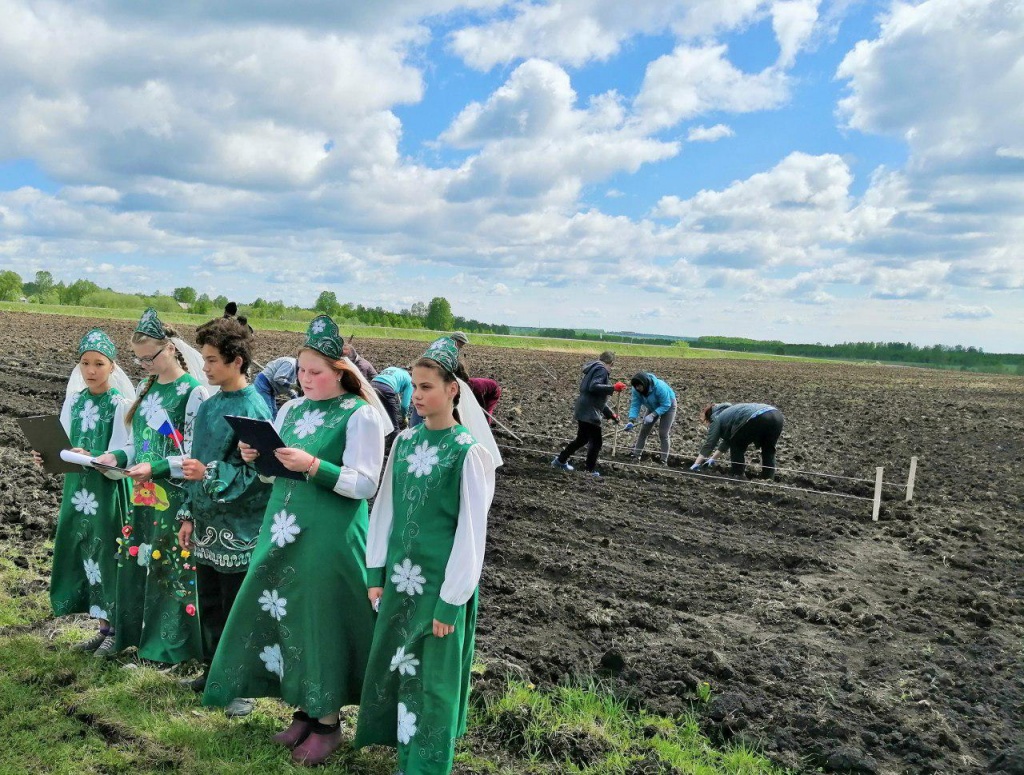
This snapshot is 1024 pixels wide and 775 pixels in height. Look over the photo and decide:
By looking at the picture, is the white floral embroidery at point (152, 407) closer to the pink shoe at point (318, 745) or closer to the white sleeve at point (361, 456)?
the white sleeve at point (361, 456)

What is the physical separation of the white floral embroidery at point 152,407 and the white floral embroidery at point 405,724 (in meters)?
2.14

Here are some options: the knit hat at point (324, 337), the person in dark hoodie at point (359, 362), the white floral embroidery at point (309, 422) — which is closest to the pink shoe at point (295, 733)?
the white floral embroidery at point (309, 422)

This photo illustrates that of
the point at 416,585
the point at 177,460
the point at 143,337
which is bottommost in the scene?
the point at 416,585

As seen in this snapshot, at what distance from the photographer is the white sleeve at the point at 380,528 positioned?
335cm

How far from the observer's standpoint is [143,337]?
4.24m

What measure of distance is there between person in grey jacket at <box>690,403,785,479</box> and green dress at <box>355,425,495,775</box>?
842 centimetres

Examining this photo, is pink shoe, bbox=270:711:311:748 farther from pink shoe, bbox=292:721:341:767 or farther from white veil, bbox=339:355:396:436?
white veil, bbox=339:355:396:436

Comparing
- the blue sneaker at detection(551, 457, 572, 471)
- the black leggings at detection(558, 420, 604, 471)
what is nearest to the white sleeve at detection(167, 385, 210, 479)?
the black leggings at detection(558, 420, 604, 471)

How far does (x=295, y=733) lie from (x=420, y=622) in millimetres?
1050

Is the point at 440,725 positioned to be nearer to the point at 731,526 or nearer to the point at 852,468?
the point at 731,526

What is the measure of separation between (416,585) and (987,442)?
18.5 m

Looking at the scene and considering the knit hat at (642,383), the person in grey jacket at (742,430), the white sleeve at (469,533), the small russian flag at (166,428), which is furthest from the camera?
the knit hat at (642,383)

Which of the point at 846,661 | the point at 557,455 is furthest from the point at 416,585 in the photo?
the point at 557,455

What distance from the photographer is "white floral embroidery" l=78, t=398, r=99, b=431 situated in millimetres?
4629
